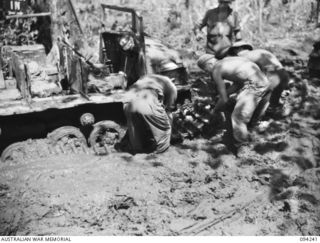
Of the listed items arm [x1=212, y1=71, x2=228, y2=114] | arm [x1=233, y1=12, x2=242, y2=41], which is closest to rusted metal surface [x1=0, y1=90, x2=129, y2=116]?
arm [x1=212, y1=71, x2=228, y2=114]

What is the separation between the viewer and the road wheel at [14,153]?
6.20 metres

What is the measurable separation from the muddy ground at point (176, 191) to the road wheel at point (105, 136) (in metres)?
0.50

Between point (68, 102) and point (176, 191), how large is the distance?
6.71 feet

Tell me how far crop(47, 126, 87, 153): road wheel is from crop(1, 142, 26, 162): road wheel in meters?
0.42

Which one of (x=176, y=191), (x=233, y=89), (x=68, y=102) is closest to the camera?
(x=176, y=191)

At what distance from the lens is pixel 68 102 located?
20.8 feet

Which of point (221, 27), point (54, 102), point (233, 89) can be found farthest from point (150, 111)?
point (221, 27)

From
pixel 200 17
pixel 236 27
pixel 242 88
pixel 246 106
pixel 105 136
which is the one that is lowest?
pixel 105 136

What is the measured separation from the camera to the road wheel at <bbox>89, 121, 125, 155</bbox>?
22.1 feet

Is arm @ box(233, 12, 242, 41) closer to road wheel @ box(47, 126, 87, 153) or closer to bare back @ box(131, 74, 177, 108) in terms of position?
bare back @ box(131, 74, 177, 108)

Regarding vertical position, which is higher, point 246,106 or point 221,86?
point 221,86

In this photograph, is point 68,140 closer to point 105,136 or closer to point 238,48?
point 105,136

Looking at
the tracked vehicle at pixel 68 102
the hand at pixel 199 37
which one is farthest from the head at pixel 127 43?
the hand at pixel 199 37

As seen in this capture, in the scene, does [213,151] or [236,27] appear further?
[236,27]
